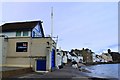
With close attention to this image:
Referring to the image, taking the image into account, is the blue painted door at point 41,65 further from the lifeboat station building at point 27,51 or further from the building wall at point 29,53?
the building wall at point 29,53

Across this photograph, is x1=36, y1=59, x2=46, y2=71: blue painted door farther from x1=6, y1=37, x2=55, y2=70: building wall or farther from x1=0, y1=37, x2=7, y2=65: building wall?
x1=0, y1=37, x2=7, y2=65: building wall

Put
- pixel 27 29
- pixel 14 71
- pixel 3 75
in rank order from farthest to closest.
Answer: pixel 27 29, pixel 14 71, pixel 3 75

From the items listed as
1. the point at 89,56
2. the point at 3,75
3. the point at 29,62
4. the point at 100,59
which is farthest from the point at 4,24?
the point at 100,59

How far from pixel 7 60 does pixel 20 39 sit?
3806 mm

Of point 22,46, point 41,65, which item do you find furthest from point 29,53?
point 41,65

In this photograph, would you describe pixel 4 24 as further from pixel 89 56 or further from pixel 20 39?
pixel 89 56

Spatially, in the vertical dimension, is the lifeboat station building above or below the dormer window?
below

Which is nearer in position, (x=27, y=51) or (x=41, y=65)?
(x=41, y=65)

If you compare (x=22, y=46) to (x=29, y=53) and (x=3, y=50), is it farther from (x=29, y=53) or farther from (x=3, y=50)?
(x=3, y=50)

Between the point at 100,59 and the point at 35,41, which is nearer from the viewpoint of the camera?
the point at 35,41

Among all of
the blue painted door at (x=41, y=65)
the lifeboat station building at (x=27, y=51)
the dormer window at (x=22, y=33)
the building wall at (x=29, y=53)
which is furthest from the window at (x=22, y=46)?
the blue painted door at (x=41, y=65)

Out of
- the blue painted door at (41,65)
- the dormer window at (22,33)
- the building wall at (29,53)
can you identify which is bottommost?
the blue painted door at (41,65)

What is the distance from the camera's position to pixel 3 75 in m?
20.7

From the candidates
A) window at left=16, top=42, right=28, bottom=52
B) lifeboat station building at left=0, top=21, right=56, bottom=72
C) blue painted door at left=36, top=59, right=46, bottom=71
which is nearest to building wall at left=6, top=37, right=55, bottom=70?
lifeboat station building at left=0, top=21, right=56, bottom=72
